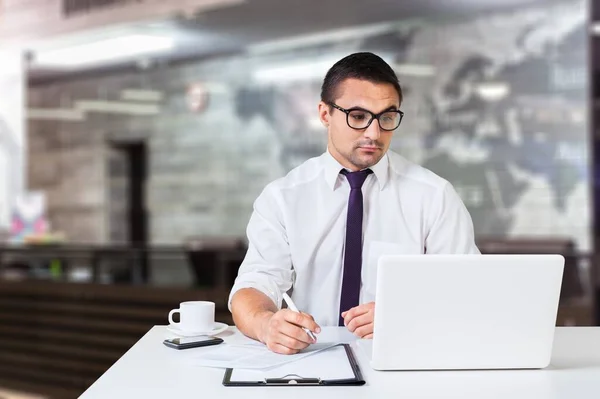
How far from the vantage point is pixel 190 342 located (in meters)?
1.75

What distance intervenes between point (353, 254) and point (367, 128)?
39cm

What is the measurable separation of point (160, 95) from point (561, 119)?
4.80m

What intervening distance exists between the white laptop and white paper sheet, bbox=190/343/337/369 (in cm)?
21

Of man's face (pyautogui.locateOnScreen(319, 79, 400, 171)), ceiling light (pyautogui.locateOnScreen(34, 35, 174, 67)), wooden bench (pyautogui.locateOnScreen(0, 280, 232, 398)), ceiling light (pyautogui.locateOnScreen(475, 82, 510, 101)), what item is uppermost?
ceiling light (pyautogui.locateOnScreen(34, 35, 174, 67))

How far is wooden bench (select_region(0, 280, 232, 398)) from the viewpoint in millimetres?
5129

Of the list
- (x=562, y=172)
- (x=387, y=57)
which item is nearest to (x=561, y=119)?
(x=562, y=172)

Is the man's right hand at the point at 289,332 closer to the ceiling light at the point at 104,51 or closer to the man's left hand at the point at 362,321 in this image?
the man's left hand at the point at 362,321

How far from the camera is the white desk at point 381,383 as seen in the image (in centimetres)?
132

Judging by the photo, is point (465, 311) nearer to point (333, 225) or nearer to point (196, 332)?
point (196, 332)

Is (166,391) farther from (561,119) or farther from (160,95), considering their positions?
(160,95)

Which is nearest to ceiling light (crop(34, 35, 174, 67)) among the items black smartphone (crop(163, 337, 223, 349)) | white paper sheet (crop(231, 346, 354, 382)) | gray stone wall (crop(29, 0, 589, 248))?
gray stone wall (crop(29, 0, 589, 248))

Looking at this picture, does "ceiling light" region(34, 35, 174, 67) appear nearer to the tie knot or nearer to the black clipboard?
the tie knot

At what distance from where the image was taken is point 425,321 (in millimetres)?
1438

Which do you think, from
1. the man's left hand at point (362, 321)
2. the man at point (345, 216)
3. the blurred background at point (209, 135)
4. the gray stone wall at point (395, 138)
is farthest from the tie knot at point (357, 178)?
the gray stone wall at point (395, 138)
